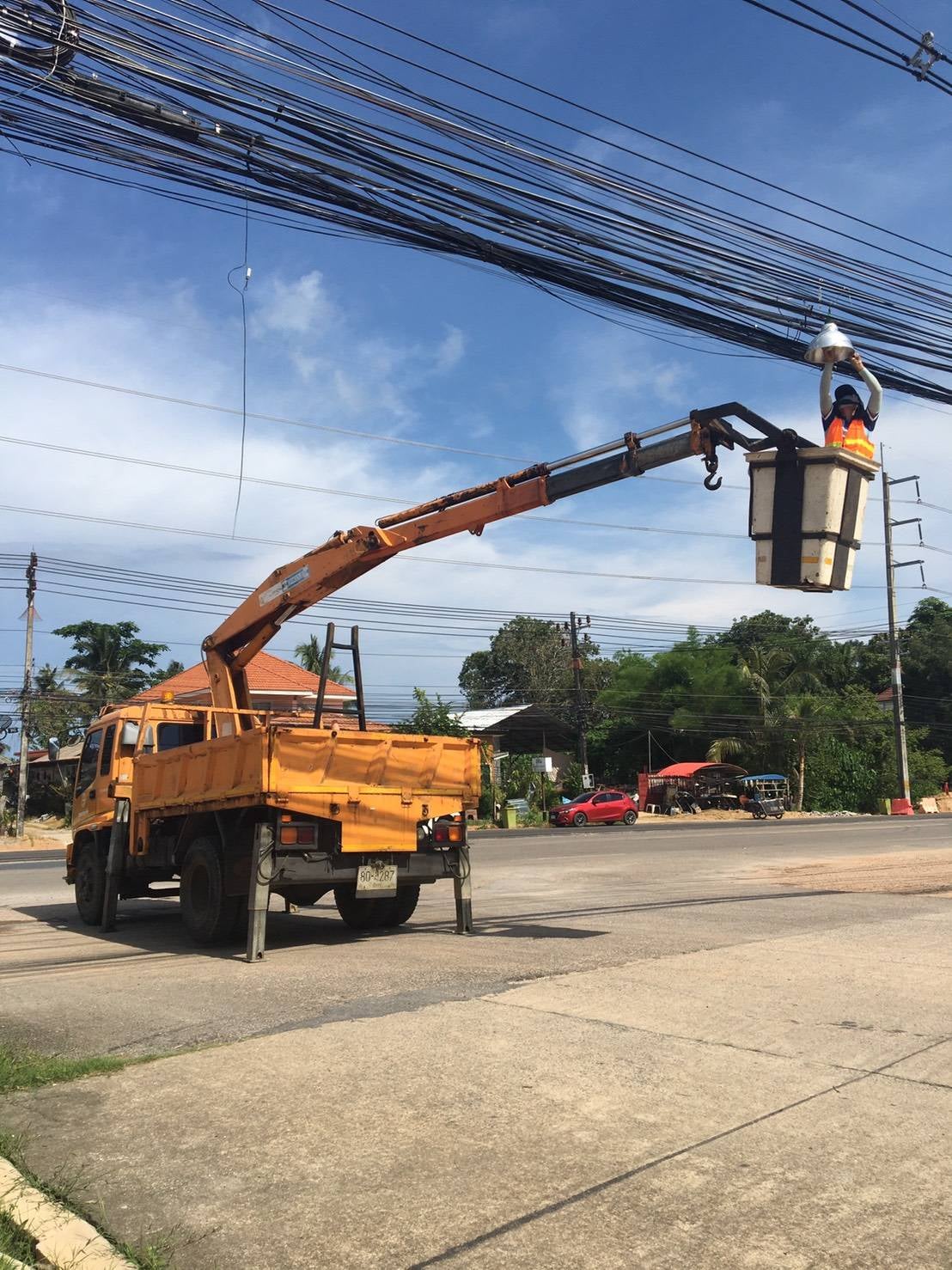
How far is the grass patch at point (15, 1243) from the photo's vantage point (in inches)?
148

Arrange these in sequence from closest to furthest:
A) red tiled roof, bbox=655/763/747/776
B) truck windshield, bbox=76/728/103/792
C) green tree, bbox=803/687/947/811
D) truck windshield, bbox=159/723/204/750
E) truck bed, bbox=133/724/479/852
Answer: truck bed, bbox=133/724/479/852
truck windshield, bbox=159/723/204/750
truck windshield, bbox=76/728/103/792
red tiled roof, bbox=655/763/747/776
green tree, bbox=803/687/947/811

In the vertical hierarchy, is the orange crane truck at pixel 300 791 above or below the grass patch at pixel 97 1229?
above

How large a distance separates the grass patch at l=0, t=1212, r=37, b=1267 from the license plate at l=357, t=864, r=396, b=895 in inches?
259

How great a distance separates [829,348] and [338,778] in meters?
5.79

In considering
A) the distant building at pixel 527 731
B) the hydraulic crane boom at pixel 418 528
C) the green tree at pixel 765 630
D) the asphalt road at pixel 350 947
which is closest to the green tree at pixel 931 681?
the green tree at pixel 765 630

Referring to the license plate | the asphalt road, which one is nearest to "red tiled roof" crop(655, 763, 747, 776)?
the asphalt road

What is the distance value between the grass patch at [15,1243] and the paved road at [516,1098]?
1.10 feet

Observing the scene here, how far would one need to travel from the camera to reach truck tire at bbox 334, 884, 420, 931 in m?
12.1

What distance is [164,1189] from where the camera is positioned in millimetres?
4422

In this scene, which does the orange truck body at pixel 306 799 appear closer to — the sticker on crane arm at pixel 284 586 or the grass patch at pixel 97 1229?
the sticker on crane arm at pixel 284 586

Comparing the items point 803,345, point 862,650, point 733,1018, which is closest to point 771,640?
point 862,650

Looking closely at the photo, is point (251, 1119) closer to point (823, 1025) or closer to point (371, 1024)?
point (371, 1024)

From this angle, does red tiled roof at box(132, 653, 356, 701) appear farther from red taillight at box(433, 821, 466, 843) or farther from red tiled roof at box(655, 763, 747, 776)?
red taillight at box(433, 821, 466, 843)

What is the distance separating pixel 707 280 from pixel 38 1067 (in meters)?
9.77
